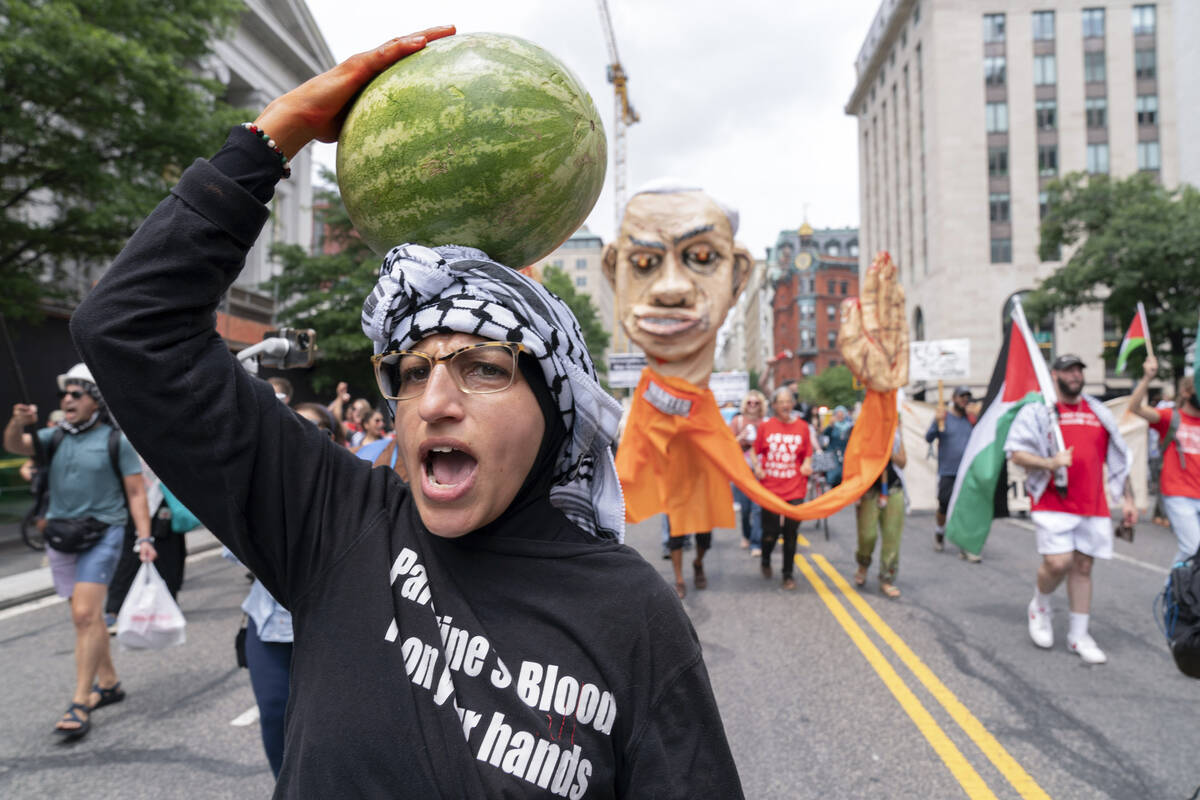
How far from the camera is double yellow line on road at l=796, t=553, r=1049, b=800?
3551 millimetres

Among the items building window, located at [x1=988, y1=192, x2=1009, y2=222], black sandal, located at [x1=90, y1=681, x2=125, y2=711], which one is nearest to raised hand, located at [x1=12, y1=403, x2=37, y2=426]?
black sandal, located at [x1=90, y1=681, x2=125, y2=711]

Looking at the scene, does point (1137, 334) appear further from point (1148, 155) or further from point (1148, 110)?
point (1148, 110)

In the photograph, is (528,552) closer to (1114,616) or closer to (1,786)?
(1,786)

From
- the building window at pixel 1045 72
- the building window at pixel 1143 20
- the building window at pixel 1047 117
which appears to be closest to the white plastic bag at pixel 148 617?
the building window at pixel 1047 117

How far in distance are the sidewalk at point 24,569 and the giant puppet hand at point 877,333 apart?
21.9ft

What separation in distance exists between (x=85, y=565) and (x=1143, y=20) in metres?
57.8

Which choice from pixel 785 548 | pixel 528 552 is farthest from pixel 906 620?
pixel 528 552

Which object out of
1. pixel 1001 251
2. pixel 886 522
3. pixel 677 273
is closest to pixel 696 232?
pixel 677 273

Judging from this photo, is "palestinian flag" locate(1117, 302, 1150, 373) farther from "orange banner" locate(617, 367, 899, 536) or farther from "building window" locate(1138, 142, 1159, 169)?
"building window" locate(1138, 142, 1159, 169)

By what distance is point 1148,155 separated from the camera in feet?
146

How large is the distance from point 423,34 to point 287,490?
0.90m

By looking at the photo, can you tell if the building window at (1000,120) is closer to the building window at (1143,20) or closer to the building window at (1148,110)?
the building window at (1148,110)

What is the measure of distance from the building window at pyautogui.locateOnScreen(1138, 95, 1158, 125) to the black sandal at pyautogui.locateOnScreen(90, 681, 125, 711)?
5540cm

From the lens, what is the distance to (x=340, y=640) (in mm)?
1275
